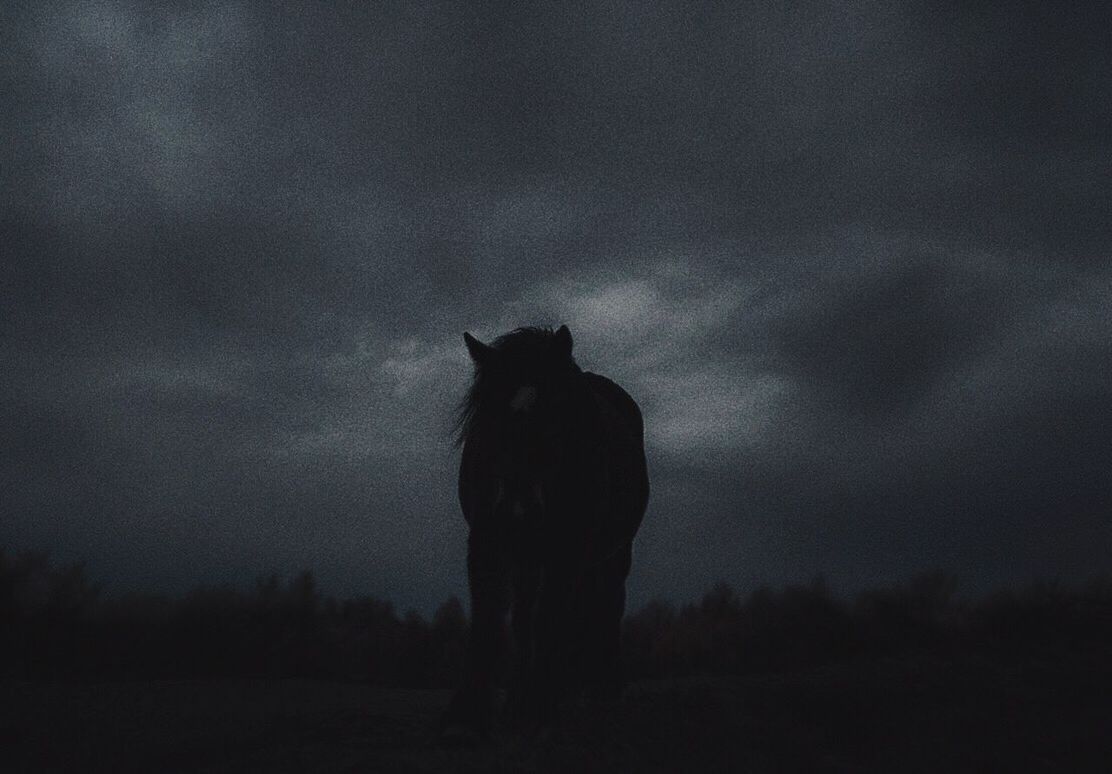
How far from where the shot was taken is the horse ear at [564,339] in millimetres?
6141

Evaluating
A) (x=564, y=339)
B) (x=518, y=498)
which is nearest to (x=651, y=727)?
(x=518, y=498)

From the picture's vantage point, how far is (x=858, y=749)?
18.4 ft

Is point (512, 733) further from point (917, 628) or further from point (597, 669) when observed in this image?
point (917, 628)

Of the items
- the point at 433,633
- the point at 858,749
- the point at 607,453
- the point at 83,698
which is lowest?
the point at 858,749

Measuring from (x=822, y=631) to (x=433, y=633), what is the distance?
18.1ft

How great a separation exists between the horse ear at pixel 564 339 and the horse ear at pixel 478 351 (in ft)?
1.75

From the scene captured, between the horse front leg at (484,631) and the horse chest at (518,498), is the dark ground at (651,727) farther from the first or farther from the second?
the horse chest at (518,498)

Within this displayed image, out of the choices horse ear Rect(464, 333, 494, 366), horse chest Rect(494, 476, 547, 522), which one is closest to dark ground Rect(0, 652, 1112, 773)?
horse chest Rect(494, 476, 547, 522)

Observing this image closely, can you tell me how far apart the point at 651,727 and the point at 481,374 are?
2886mm

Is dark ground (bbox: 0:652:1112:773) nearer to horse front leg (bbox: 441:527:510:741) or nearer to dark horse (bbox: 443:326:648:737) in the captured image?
horse front leg (bbox: 441:527:510:741)

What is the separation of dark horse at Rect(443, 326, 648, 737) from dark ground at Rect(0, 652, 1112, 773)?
1.54 feet

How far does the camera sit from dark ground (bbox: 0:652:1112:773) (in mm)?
5059

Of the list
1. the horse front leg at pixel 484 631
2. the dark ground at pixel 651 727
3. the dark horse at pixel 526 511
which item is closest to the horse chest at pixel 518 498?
the dark horse at pixel 526 511

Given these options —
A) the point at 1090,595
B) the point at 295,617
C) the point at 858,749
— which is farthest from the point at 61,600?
the point at 1090,595
